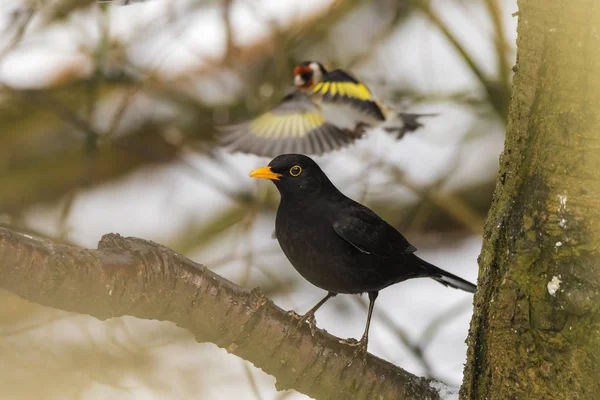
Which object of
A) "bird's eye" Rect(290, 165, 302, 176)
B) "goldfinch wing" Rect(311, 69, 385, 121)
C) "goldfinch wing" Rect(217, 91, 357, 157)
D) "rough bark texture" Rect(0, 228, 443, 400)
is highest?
"goldfinch wing" Rect(311, 69, 385, 121)

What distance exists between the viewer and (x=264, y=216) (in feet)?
22.7

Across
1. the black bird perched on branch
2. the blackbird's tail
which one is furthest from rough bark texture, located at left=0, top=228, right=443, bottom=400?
the blackbird's tail

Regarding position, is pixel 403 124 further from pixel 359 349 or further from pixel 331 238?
pixel 359 349

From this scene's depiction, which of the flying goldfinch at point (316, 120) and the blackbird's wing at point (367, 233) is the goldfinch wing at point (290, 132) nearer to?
the flying goldfinch at point (316, 120)

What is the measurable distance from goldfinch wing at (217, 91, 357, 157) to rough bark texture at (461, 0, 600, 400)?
119 inches

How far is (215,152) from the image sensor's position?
6340 mm

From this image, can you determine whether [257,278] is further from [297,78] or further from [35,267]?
[35,267]

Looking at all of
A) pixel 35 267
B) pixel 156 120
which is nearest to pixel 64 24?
pixel 156 120

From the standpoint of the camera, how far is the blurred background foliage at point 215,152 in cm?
516

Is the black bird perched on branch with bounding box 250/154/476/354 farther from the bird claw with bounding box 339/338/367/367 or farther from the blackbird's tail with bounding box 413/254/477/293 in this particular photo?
the bird claw with bounding box 339/338/367/367

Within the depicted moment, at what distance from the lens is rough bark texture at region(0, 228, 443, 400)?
7.58 feet

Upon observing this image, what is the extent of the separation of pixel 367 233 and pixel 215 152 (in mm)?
2871

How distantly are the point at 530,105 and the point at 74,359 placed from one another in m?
3.17

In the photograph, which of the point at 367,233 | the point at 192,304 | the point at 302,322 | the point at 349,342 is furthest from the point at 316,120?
the point at 192,304
